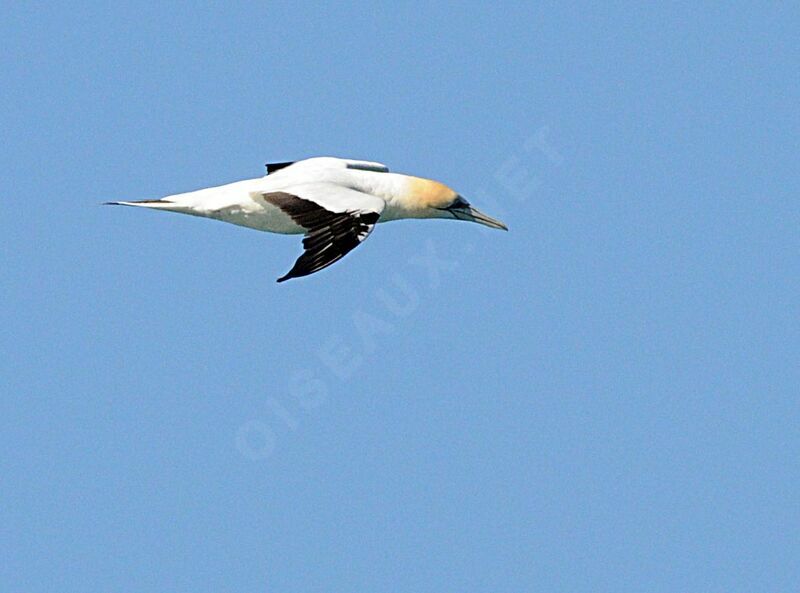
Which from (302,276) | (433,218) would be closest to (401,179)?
(433,218)

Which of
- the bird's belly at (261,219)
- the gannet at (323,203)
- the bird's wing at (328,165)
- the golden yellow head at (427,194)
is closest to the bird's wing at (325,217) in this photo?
the gannet at (323,203)

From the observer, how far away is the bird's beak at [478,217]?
22312mm

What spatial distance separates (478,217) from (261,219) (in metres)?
4.05

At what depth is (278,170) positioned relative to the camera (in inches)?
864

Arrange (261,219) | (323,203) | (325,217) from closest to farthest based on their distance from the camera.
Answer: (325,217), (323,203), (261,219)

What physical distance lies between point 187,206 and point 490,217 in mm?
5086

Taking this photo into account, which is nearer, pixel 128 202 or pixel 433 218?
pixel 128 202

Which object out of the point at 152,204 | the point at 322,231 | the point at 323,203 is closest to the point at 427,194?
the point at 323,203

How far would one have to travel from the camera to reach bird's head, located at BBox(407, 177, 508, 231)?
21.6 metres

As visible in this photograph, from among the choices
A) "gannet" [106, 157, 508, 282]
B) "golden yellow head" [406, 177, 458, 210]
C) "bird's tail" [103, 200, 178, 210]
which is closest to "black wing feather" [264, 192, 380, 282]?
"gannet" [106, 157, 508, 282]

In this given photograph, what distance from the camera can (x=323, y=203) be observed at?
19.2 meters

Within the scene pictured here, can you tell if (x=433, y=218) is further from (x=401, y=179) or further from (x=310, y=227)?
(x=310, y=227)

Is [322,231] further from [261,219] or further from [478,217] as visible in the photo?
[478,217]

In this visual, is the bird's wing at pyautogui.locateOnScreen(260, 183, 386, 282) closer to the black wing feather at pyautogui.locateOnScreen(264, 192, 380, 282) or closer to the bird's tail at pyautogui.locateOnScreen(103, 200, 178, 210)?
the black wing feather at pyautogui.locateOnScreen(264, 192, 380, 282)
